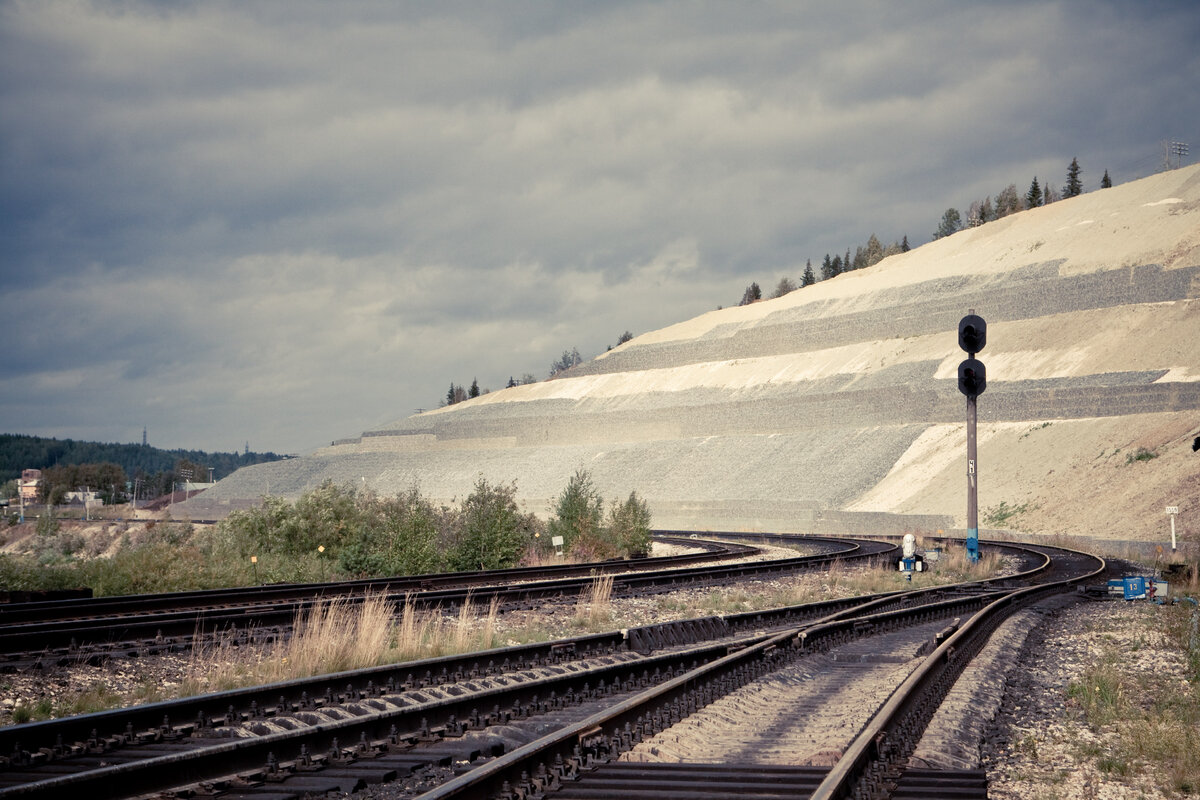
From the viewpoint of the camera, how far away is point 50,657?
12.2 meters

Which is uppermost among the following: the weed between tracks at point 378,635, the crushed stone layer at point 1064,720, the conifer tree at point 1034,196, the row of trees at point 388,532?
the conifer tree at point 1034,196

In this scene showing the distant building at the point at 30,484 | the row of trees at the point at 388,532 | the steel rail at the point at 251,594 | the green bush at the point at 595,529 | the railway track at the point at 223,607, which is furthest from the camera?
the distant building at the point at 30,484

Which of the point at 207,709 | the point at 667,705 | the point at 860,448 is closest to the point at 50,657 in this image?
the point at 207,709

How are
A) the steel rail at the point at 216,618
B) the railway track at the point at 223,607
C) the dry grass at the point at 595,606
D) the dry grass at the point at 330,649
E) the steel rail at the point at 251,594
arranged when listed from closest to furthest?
1. the dry grass at the point at 330,649
2. the railway track at the point at 223,607
3. the steel rail at the point at 216,618
4. the steel rail at the point at 251,594
5. the dry grass at the point at 595,606

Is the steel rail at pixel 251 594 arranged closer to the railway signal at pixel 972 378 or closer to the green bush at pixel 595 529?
the green bush at pixel 595 529

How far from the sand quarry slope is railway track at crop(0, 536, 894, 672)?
2828 cm

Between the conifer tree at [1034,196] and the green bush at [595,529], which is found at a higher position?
the conifer tree at [1034,196]

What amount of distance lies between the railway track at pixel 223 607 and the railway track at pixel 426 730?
3.78 m

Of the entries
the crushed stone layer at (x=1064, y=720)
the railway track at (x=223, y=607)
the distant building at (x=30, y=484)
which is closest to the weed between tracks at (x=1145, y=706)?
the crushed stone layer at (x=1064, y=720)

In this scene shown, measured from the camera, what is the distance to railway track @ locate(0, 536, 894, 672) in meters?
12.9

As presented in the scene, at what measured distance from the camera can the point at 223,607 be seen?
A: 17453 mm

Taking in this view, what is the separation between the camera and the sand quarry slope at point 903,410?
6022 cm

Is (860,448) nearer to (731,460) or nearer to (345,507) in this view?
(731,460)

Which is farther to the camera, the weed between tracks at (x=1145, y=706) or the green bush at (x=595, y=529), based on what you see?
the green bush at (x=595, y=529)
